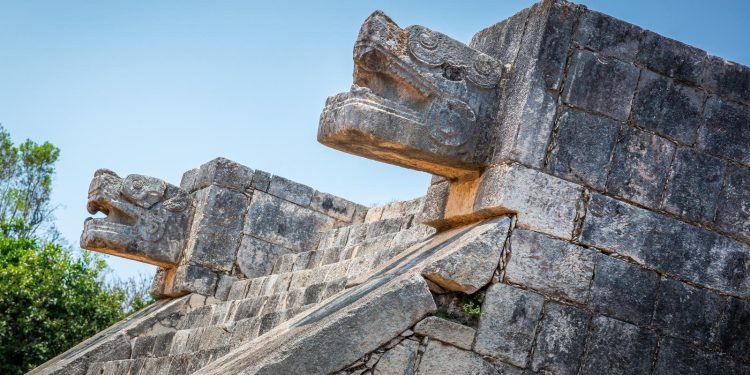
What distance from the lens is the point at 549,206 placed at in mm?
6742

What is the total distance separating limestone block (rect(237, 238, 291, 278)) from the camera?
1263 cm

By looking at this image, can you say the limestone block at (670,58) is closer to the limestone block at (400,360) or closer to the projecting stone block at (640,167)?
the projecting stone block at (640,167)

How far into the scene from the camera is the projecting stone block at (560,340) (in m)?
6.54

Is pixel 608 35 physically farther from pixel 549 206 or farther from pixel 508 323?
pixel 508 323

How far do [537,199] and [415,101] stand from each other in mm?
1007

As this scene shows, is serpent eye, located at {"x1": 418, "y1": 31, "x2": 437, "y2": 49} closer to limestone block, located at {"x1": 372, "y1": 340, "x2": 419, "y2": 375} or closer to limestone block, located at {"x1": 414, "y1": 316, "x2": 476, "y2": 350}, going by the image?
limestone block, located at {"x1": 414, "y1": 316, "x2": 476, "y2": 350}

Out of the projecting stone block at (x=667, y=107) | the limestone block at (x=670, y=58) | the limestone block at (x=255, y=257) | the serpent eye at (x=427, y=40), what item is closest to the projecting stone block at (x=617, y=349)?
the projecting stone block at (x=667, y=107)

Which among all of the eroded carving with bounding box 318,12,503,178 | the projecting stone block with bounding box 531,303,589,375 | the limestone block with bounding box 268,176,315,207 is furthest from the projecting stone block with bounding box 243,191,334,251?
the projecting stone block with bounding box 531,303,589,375

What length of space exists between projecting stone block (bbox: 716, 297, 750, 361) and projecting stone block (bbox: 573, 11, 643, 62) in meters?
1.63

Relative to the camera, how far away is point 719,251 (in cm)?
700

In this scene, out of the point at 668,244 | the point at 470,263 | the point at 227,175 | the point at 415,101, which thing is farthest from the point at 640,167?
the point at 227,175

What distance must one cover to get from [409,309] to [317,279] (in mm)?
3832

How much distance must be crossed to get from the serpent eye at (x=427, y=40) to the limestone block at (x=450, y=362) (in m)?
1.88

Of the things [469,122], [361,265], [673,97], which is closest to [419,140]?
[469,122]
